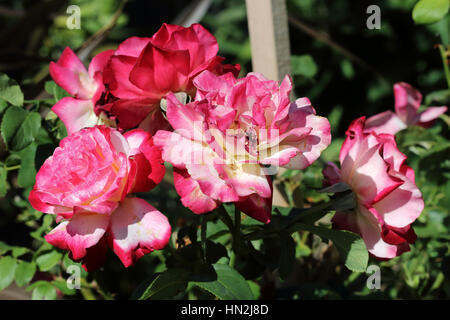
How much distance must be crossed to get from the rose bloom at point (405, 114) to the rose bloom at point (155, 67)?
1.29 ft

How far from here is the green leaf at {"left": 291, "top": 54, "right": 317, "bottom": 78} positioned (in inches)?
35.8

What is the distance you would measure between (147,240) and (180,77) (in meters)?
0.17

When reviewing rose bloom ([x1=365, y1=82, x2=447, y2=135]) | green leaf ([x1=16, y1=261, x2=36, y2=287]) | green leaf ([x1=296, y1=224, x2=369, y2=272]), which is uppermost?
rose bloom ([x1=365, y1=82, x2=447, y2=135])

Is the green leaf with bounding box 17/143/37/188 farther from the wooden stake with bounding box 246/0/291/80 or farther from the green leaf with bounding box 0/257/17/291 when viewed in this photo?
the wooden stake with bounding box 246/0/291/80

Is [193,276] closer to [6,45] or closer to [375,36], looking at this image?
[6,45]

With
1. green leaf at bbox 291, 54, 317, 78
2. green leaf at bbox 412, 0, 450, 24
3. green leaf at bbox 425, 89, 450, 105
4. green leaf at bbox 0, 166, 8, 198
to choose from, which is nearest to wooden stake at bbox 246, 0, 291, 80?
green leaf at bbox 291, 54, 317, 78

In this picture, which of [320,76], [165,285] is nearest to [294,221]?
[165,285]

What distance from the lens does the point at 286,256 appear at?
1.77 feet

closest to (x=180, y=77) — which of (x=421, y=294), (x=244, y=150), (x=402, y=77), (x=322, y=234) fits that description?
(x=244, y=150)

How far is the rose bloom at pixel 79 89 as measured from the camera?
21.5 inches

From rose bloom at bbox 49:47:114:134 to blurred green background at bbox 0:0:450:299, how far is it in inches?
4.0

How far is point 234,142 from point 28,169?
14.0 inches

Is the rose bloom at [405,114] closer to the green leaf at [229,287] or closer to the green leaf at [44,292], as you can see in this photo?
the green leaf at [229,287]

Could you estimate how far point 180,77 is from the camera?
49 centimetres
